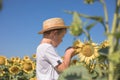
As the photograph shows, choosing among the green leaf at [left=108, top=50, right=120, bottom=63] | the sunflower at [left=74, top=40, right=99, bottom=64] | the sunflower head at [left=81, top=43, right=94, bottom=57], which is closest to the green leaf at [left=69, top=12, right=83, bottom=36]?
the green leaf at [left=108, top=50, right=120, bottom=63]

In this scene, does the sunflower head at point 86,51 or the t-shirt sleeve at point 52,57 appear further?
the t-shirt sleeve at point 52,57

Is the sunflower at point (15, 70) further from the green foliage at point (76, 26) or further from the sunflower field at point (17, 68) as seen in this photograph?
the green foliage at point (76, 26)

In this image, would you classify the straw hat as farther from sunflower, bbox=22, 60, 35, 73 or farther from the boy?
sunflower, bbox=22, 60, 35, 73

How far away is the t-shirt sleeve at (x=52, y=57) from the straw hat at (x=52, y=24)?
0.24 m

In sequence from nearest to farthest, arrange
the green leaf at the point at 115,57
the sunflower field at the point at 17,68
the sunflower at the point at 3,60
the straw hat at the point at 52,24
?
the green leaf at the point at 115,57 → the straw hat at the point at 52,24 → the sunflower field at the point at 17,68 → the sunflower at the point at 3,60

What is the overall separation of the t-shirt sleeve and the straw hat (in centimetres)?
24

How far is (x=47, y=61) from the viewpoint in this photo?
11.0 ft

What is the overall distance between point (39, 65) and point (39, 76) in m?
0.09

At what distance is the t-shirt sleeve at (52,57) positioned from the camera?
3230mm

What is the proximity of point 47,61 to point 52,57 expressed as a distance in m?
0.11

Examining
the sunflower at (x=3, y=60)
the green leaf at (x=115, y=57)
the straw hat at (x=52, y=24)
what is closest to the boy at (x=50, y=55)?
the straw hat at (x=52, y=24)

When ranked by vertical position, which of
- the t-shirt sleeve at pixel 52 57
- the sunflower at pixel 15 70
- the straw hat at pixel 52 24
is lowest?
the sunflower at pixel 15 70

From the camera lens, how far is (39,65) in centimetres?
340

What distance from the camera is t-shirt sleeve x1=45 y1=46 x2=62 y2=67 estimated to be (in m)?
3.23
